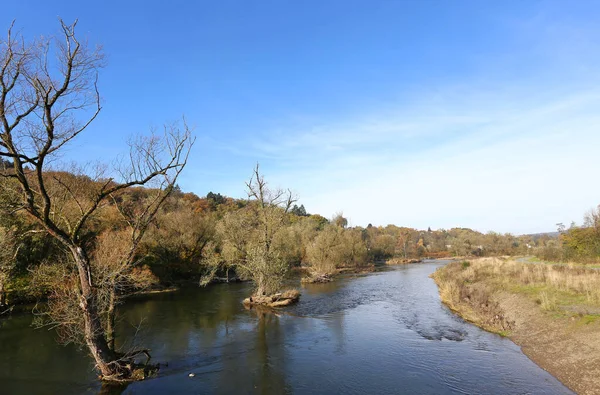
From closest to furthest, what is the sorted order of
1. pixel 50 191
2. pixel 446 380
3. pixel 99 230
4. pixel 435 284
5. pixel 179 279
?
pixel 446 380
pixel 50 191
pixel 99 230
pixel 435 284
pixel 179 279

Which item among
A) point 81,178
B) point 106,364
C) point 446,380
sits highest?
point 81,178

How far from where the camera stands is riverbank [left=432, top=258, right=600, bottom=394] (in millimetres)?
14141

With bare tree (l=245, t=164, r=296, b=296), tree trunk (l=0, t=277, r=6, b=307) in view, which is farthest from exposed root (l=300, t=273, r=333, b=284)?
tree trunk (l=0, t=277, r=6, b=307)

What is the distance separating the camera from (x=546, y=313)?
787 inches

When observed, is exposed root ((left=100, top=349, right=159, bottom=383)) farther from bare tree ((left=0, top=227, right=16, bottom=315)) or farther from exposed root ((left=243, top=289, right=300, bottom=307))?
exposed root ((left=243, top=289, right=300, bottom=307))

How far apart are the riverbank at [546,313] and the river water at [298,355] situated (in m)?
0.91

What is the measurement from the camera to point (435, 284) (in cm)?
4206

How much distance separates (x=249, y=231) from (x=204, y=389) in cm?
2435

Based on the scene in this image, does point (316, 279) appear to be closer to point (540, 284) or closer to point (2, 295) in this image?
point (540, 284)

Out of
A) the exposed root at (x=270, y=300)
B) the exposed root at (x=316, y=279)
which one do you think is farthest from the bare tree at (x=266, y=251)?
the exposed root at (x=316, y=279)

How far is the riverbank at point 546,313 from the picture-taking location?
14.1m

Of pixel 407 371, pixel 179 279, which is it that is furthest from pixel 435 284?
pixel 179 279

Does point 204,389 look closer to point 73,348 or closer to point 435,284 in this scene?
point 73,348

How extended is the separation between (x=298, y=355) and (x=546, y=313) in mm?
14639
